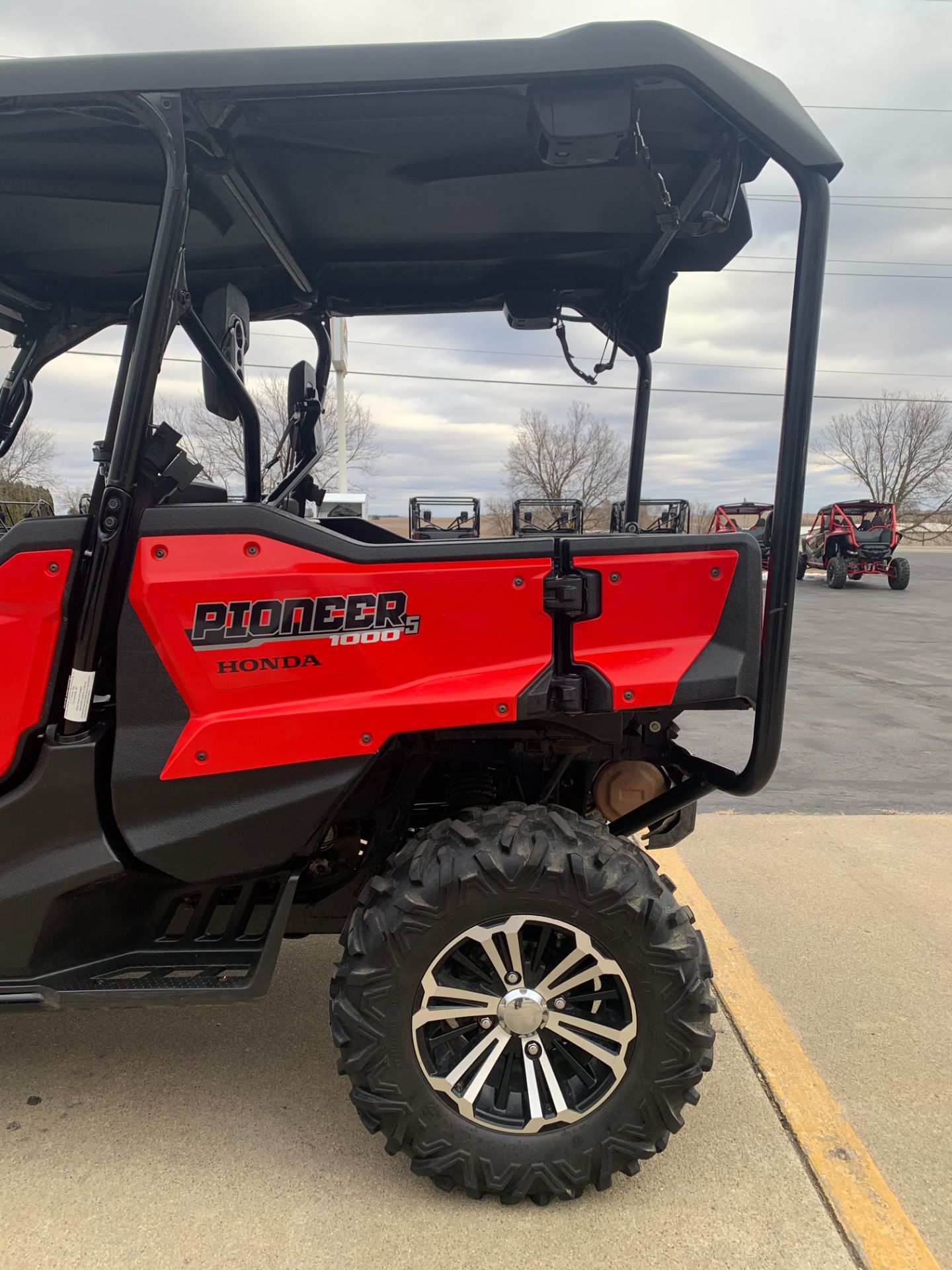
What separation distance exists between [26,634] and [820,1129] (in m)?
2.50

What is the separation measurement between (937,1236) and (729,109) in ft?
8.66

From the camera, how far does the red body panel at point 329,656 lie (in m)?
1.79

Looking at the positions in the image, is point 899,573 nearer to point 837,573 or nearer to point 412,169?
point 837,573

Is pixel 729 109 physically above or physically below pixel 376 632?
above

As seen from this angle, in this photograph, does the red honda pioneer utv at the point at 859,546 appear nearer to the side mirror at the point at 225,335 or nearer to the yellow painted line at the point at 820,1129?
the yellow painted line at the point at 820,1129

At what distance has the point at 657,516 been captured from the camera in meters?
3.24

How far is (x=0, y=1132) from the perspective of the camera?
207cm

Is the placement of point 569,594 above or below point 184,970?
above

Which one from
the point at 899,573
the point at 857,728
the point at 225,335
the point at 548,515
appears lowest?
the point at 857,728

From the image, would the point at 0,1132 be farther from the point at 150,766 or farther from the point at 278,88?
the point at 278,88

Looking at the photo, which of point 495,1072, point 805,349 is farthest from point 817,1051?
point 805,349

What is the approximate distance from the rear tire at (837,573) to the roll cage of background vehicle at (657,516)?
69.4ft

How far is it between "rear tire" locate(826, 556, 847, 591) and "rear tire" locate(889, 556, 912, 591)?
122 centimetres

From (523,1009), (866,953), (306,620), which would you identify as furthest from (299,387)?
(866,953)
